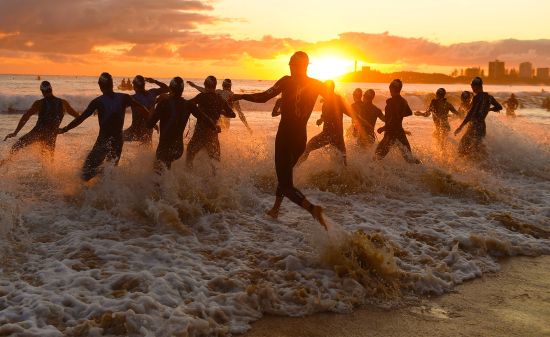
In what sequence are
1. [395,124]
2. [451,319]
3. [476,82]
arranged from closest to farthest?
1. [451,319]
2. [395,124]
3. [476,82]

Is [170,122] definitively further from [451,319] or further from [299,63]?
[451,319]

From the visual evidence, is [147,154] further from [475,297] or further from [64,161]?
[475,297]

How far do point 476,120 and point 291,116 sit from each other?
741 cm

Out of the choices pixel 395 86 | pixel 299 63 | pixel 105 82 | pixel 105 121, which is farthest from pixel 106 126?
pixel 395 86

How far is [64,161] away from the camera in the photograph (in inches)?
417

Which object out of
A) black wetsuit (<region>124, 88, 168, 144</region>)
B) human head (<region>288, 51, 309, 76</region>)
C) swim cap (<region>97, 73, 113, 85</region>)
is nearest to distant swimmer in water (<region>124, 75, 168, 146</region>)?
black wetsuit (<region>124, 88, 168, 144</region>)

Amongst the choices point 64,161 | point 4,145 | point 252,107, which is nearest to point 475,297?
point 64,161

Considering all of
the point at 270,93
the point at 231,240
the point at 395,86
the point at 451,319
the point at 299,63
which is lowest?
the point at 451,319

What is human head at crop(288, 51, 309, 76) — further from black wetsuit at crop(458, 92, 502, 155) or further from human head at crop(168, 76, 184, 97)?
black wetsuit at crop(458, 92, 502, 155)

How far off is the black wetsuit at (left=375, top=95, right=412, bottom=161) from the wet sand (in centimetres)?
590

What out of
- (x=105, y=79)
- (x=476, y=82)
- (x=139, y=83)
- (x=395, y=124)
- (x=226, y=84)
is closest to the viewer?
(x=105, y=79)

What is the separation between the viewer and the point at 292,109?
23.0ft

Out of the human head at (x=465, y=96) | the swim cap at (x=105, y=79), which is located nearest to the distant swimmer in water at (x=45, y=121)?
the swim cap at (x=105, y=79)

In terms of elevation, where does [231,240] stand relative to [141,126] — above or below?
below
